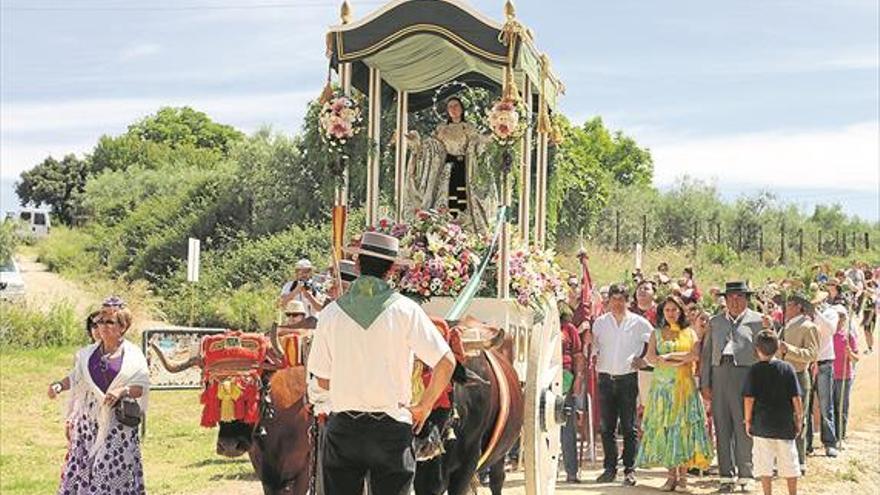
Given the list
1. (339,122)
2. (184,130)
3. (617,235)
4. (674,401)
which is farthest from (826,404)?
(184,130)

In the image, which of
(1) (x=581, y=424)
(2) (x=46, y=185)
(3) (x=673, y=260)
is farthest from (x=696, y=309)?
(2) (x=46, y=185)

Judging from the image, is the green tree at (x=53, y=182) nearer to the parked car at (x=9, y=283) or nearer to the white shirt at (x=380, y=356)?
the parked car at (x=9, y=283)

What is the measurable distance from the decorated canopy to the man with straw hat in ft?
13.4

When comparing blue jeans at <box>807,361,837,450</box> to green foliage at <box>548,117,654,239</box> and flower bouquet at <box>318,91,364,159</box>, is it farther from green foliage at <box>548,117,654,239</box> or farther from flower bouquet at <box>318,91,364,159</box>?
flower bouquet at <box>318,91,364,159</box>

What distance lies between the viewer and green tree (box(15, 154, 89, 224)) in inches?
3108

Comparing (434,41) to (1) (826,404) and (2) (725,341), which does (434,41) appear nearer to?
(2) (725,341)

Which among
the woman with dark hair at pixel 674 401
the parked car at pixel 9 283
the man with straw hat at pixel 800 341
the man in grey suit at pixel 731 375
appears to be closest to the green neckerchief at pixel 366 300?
the woman with dark hair at pixel 674 401

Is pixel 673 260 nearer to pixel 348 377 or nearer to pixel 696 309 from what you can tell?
pixel 696 309

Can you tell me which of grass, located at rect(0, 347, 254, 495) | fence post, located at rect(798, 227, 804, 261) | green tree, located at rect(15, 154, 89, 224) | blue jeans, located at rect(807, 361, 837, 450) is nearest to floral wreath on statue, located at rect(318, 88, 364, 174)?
grass, located at rect(0, 347, 254, 495)

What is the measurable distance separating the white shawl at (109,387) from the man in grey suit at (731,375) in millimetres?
5740

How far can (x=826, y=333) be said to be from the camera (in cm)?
1412

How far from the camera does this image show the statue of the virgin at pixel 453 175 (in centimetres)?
1029

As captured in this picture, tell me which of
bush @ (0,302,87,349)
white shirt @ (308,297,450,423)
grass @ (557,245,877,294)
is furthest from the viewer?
grass @ (557,245,877,294)

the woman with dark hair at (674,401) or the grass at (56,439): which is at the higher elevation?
the woman with dark hair at (674,401)
